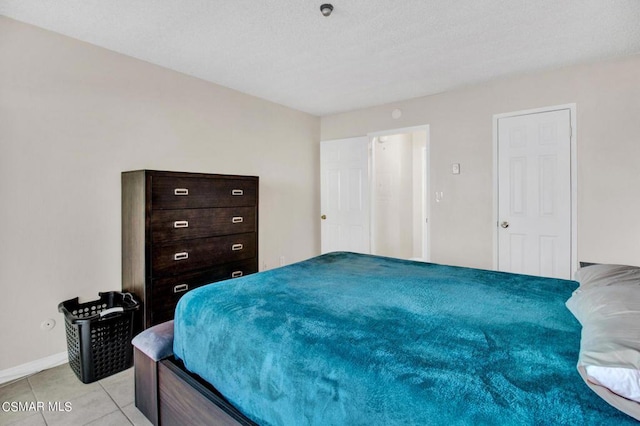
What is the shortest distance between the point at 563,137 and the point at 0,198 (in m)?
4.52

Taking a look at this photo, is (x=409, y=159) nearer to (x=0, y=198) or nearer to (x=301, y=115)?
(x=301, y=115)

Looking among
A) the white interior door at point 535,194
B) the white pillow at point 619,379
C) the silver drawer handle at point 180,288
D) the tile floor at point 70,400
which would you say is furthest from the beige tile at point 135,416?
the white interior door at point 535,194

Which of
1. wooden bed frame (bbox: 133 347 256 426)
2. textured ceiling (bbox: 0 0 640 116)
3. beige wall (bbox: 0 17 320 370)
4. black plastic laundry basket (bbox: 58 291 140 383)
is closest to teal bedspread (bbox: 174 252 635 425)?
wooden bed frame (bbox: 133 347 256 426)

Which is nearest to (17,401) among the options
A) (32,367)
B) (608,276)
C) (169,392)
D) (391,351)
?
(32,367)

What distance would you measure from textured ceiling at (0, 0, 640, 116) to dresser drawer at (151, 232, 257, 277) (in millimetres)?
1593

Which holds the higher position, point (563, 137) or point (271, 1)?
point (271, 1)

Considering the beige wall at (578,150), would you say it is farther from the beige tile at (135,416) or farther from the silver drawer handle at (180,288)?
the beige tile at (135,416)

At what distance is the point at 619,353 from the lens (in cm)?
77

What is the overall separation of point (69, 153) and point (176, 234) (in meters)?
0.98

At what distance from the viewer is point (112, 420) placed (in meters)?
1.80

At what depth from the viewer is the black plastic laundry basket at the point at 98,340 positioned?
2150 millimetres

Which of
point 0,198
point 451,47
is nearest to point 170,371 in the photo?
point 0,198

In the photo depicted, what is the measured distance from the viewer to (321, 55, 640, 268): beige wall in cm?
282

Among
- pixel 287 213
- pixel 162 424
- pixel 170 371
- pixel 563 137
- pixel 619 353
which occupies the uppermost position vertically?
pixel 563 137
